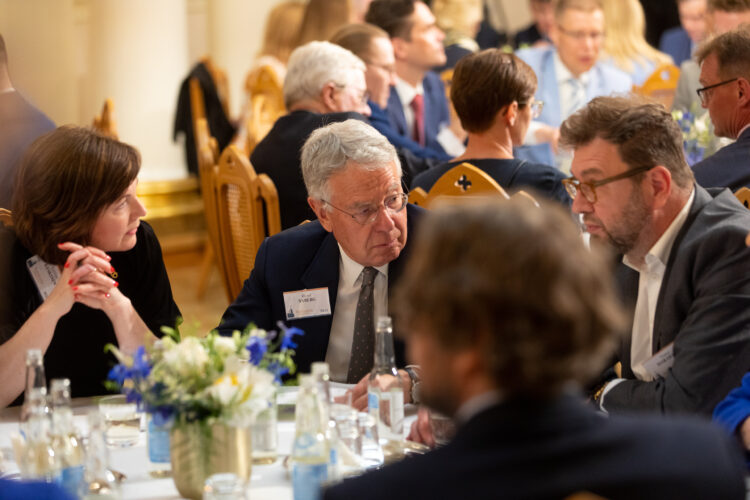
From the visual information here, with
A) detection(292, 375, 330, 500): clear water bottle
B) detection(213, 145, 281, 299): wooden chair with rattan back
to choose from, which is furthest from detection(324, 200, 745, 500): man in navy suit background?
detection(213, 145, 281, 299): wooden chair with rattan back

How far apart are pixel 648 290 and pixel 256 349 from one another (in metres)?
1.13

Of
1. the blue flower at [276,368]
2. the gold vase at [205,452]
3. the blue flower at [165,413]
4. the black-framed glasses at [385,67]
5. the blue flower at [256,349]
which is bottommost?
the gold vase at [205,452]

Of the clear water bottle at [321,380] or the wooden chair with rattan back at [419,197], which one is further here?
the wooden chair with rattan back at [419,197]

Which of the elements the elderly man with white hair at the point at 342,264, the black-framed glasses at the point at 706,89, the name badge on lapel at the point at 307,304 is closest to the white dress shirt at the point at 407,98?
the black-framed glasses at the point at 706,89

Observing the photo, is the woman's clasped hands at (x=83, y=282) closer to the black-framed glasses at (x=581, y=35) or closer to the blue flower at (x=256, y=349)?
the blue flower at (x=256, y=349)

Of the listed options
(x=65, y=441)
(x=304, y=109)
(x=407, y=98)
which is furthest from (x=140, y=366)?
(x=407, y=98)

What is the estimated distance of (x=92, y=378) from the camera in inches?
105

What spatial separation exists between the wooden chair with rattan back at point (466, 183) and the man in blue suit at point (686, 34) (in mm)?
4085

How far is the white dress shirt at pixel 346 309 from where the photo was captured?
8.76ft

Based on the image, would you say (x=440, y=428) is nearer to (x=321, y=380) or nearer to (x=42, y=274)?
(x=321, y=380)

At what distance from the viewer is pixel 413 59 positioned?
586 centimetres

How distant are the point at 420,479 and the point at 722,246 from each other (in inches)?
52.2

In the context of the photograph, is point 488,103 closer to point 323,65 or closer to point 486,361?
point 323,65

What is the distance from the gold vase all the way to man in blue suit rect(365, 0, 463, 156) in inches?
167
